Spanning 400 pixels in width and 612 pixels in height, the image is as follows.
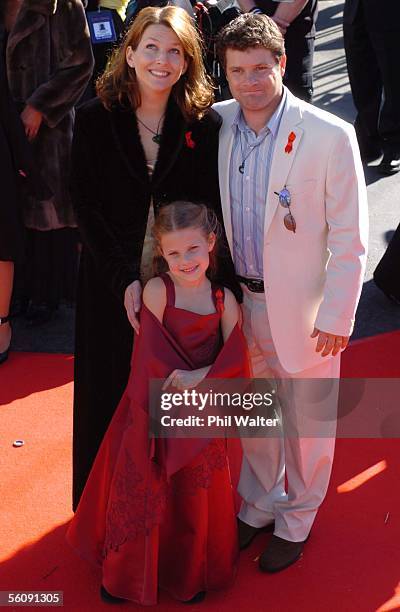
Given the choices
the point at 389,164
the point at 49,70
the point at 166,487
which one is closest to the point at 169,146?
the point at 166,487

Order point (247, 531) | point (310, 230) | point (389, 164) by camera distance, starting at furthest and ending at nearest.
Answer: point (389, 164) < point (247, 531) < point (310, 230)

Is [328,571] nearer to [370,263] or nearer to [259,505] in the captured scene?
[259,505]

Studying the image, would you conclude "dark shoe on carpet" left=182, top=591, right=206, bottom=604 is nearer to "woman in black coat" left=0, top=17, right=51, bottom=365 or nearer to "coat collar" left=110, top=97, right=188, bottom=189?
"coat collar" left=110, top=97, right=188, bottom=189

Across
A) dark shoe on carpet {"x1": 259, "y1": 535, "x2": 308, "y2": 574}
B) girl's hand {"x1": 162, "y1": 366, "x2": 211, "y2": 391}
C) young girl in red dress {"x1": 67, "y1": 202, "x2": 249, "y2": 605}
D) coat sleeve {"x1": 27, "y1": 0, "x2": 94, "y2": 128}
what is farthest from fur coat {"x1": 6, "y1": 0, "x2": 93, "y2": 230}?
dark shoe on carpet {"x1": 259, "y1": 535, "x2": 308, "y2": 574}

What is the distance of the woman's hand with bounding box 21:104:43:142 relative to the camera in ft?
14.6

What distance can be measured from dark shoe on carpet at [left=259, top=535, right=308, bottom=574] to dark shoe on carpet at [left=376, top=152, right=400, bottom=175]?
12.8ft

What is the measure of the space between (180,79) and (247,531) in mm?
1557

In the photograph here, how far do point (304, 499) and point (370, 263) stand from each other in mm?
2436

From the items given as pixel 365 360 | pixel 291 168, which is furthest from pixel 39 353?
pixel 291 168

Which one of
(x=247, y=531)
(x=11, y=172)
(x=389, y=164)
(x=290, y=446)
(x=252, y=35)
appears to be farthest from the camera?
(x=389, y=164)

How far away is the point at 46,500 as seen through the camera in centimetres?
352

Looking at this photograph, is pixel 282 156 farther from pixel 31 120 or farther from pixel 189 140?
pixel 31 120

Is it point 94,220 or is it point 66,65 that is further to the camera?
point 66,65

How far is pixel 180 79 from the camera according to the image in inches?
115
